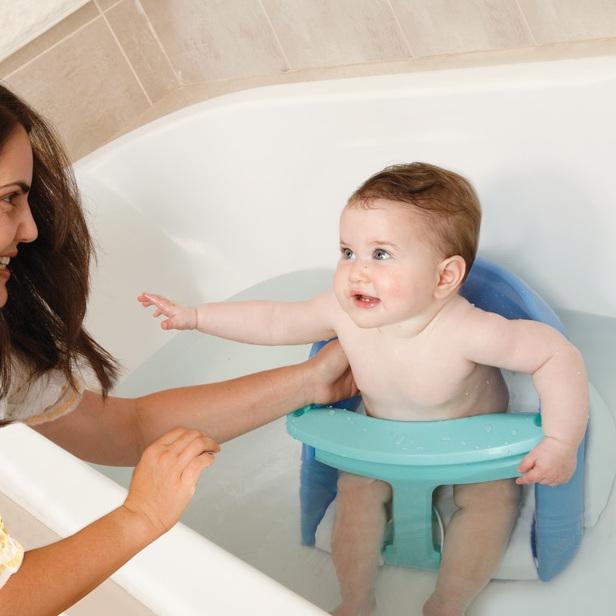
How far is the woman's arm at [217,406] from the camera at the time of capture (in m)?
1.27

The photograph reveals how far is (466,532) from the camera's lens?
1.14m

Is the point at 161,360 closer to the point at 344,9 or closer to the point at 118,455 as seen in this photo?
the point at 118,455

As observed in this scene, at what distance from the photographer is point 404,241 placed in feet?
3.49

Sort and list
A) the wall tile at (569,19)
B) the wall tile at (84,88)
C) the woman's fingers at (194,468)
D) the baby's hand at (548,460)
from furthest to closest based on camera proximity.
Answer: the wall tile at (84,88)
the wall tile at (569,19)
the baby's hand at (548,460)
the woman's fingers at (194,468)

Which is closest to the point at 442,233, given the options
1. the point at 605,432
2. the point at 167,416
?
the point at 605,432

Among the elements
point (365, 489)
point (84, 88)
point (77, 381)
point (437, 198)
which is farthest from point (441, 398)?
point (84, 88)

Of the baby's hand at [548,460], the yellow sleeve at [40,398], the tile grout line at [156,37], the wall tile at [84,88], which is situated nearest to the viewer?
the baby's hand at [548,460]

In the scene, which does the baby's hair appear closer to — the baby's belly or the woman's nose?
the baby's belly

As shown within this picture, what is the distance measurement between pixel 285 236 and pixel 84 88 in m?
0.59

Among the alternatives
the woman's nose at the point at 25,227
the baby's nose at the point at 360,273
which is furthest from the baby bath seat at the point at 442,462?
the woman's nose at the point at 25,227

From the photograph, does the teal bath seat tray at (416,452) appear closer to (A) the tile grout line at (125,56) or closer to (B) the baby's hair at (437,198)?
(B) the baby's hair at (437,198)

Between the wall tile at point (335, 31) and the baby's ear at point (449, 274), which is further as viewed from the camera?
the wall tile at point (335, 31)

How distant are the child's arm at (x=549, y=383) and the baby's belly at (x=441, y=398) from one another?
8cm

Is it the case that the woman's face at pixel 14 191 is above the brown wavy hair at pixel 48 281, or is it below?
above
